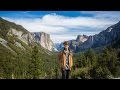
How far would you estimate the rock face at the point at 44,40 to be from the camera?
2814 cm

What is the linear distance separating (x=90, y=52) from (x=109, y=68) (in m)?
0.50

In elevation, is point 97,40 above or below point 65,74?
above

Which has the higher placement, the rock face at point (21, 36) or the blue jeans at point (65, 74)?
the rock face at point (21, 36)

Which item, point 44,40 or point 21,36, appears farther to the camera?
point 21,36

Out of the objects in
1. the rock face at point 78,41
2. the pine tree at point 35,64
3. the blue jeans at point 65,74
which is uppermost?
the rock face at point 78,41

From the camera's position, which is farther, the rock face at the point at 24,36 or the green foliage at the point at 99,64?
the rock face at the point at 24,36

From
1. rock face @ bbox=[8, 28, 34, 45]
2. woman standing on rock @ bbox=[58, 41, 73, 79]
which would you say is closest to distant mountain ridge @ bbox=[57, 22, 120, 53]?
woman standing on rock @ bbox=[58, 41, 73, 79]

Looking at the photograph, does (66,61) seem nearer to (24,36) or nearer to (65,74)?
(65,74)

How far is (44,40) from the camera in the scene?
28.1 metres

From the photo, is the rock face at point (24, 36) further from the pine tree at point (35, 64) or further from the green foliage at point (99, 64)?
the green foliage at point (99, 64)

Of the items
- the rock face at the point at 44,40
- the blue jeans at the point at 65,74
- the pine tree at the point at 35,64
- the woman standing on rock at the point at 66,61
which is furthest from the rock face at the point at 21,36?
the blue jeans at the point at 65,74

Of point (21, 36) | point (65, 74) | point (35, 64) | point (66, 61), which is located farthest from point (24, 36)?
point (65, 74)

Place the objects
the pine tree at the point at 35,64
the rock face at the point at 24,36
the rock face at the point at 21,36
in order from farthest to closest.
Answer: the rock face at the point at 24,36 → the rock face at the point at 21,36 → the pine tree at the point at 35,64
